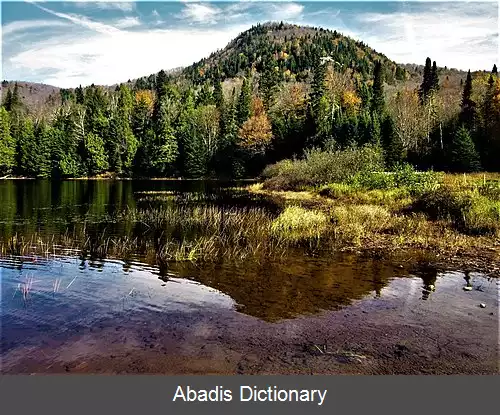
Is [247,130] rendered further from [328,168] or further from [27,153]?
[27,153]

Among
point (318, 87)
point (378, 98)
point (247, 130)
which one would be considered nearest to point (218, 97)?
point (247, 130)

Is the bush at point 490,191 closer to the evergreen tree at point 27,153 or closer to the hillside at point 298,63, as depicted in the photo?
the evergreen tree at point 27,153

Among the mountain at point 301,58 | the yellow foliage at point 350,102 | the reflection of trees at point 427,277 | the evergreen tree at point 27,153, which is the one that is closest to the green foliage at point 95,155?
the evergreen tree at point 27,153

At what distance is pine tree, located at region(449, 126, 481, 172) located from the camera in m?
48.3

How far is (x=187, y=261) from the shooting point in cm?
1509

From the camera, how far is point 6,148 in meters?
76.9

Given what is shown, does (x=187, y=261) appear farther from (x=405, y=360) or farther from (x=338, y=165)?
(x=338, y=165)

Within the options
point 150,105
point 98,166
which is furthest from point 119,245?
point 150,105

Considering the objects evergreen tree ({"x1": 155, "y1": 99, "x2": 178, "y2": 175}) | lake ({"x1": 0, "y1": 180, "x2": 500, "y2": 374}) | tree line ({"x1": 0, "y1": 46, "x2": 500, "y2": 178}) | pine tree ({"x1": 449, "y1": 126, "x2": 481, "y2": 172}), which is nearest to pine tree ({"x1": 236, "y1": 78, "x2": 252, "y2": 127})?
tree line ({"x1": 0, "y1": 46, "x2": 500, "y2": 178})

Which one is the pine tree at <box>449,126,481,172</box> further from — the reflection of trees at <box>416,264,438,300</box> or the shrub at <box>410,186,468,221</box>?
the reflection of trees at <box>416,264,438,300</box>

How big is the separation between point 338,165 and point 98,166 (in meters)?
53.4

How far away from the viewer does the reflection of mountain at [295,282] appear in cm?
1066

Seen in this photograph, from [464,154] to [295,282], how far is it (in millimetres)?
43207

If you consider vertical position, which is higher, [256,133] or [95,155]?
[256,133]
